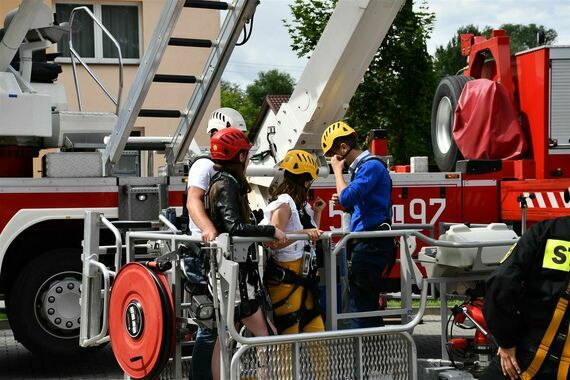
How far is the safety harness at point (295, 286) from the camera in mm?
6461

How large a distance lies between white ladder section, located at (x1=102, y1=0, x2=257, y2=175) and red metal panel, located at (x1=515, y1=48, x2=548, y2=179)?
2658mm

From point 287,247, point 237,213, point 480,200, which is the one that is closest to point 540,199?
point 480,200

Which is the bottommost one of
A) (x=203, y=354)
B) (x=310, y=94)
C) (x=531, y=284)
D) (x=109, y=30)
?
(x=203, y=354)

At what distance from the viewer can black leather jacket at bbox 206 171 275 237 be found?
604 cm

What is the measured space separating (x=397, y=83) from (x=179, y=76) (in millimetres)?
14924

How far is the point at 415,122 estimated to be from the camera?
77.8ft

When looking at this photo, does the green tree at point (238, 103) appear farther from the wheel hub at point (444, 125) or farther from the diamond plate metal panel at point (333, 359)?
the diamond plate metal panel at point (333, 359)

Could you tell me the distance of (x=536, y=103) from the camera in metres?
9.45

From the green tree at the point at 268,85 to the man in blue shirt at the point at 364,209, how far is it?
78711 mm

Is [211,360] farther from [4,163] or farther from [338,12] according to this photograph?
[4,163]

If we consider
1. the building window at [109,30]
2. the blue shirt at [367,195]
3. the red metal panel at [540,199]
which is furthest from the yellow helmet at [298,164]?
the building window at [109,30]

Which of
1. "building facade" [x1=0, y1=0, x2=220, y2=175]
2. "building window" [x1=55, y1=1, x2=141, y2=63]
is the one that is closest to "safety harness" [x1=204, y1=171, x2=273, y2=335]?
"building facade" [x1=0, y1=0, x2=220, y2=175]

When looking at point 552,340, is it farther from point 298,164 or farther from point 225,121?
point 225,121

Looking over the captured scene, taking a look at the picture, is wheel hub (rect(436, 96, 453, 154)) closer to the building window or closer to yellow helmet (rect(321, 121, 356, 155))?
yellow helmet (rect(321, 121, 356, 155))
